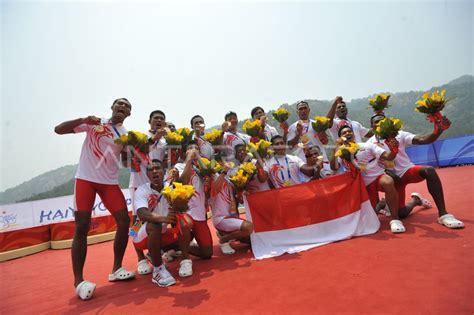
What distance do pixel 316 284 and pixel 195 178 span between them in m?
2.73

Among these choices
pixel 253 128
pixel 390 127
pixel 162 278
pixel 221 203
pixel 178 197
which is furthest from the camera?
pixel 253 128

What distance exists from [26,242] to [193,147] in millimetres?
7314

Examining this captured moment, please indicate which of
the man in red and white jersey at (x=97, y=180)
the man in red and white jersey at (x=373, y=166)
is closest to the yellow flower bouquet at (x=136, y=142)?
the man in red and white jersey at (x=97, y=180)

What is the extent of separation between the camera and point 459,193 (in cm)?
682

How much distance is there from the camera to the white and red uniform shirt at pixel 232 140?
5841 millimetres

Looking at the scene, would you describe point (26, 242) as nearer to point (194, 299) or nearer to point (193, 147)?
point (193, 147)

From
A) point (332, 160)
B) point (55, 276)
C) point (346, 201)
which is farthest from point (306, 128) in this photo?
point (55, 276)

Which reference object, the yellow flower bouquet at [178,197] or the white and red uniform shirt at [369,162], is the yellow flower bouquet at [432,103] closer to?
the white and red uniform shirt at [369,162]

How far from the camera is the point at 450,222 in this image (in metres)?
4.23

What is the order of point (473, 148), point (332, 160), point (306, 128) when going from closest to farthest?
1. point (332, 160)
2. point (306, 128)
3. point (473, 148)

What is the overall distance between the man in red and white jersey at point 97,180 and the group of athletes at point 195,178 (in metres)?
0.01

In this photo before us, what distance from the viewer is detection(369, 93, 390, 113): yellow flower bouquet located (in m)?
5.92

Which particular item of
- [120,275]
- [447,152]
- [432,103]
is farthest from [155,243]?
[447,152]

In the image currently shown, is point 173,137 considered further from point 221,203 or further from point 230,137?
point 230,137
